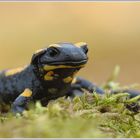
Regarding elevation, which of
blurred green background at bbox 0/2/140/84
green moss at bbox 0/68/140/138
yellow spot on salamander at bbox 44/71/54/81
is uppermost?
green moss at bbox 0/68/140/138

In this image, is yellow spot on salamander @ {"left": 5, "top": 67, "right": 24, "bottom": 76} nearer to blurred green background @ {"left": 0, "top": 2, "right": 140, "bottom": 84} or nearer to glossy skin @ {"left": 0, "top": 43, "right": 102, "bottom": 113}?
glossy skin @ {"left": 0, "top": 43, "right": 102, "bottom": 113}

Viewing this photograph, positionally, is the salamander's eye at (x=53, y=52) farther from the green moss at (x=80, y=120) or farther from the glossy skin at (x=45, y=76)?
the green moss at (x=80, y=120)

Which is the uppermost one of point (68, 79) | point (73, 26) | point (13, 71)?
point (68, 79)

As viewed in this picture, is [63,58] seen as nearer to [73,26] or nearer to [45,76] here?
[45,76]

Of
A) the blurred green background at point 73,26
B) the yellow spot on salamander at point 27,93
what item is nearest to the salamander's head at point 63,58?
the yellow spot on salamander at point 27,93

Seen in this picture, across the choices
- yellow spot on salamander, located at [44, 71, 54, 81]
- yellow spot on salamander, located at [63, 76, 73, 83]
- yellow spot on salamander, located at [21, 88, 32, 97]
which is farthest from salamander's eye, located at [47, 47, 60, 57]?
yellow spot on salamander, located at [21, 88, 32, 97]

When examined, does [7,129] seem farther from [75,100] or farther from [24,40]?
[24,40]

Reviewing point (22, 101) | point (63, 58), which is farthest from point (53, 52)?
point (22, 101)

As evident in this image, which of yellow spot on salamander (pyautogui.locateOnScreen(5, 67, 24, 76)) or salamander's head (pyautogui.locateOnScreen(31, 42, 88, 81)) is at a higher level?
salamander's head (pyautogui.locateOnScreen(31, 42, 88, 81))

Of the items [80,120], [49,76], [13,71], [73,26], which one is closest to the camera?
[80,120]
